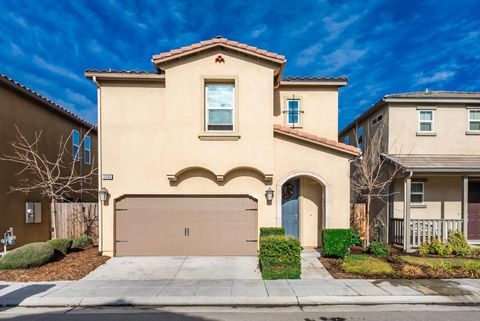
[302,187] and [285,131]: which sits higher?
[285,131]

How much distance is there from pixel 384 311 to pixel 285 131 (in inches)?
Result: 236

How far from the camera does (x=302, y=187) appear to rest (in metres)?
10.6

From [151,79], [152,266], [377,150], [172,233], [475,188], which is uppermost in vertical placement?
[151,79]

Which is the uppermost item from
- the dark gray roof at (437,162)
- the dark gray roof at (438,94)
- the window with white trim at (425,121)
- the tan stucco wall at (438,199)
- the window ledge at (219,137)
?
the dark gray roof at (438,94)

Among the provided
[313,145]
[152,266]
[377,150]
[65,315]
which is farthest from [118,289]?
[377,150]

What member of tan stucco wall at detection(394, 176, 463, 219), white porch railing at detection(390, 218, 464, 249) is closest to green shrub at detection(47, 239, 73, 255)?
white porch railing at detection(390, 218, 464, 249)

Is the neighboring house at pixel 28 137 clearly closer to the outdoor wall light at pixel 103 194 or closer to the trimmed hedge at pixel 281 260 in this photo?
the outdoor wall light at pixel 103 194

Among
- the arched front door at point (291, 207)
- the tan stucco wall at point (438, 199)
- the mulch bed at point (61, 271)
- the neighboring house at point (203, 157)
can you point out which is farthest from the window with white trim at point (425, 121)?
the mulch bed at point (61, 271)

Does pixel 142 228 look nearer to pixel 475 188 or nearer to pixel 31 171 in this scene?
pixel 31 171

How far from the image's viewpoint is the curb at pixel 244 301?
591 centimetres

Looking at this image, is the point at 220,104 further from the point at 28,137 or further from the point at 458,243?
the point at 458,243

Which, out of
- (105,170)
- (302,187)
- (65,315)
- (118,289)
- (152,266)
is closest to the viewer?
(65,315)

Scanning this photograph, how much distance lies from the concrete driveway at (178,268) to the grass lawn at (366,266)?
2.75 meters

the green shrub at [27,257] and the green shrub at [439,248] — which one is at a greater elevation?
the green shrub at [27,257]
